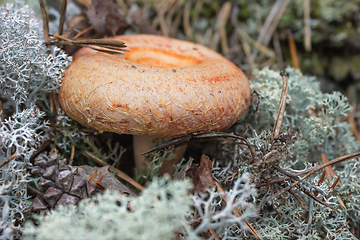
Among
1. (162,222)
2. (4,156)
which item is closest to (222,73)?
(162,222)

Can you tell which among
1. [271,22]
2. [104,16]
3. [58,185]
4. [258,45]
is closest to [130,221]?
[58,185]

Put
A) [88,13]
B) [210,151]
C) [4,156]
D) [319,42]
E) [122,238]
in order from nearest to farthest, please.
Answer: [122,238] → [4,156] → [210,151] → [88,13] → [319,42]

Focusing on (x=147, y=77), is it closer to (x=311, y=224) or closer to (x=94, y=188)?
(x=94, y=188)

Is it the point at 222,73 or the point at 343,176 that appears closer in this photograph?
the point at 222,73

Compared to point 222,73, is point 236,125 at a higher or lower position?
lower

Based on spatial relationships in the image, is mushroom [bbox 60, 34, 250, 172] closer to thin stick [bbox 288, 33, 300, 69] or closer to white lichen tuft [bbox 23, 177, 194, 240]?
white lichen tuft [bbox 23, 177, 194, 240]

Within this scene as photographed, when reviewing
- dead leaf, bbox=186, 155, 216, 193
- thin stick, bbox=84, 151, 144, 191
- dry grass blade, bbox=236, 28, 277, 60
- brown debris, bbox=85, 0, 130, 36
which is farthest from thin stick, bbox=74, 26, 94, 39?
dry grass blade, bbox=236, 28, 277, 60

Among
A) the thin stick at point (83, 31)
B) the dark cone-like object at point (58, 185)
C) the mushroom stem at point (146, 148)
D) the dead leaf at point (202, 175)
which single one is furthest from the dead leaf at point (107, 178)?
the thin stick at point (83, 31)

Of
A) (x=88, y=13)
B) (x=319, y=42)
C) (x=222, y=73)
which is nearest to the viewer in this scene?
(x=222, y=73)

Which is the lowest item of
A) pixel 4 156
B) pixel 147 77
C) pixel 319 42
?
pixel 4 156
